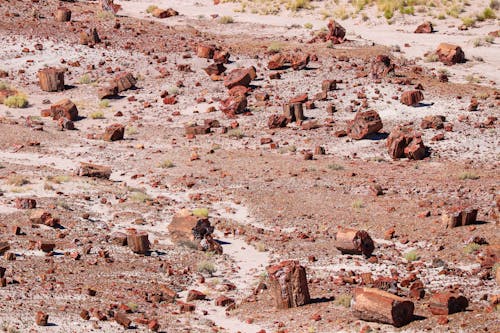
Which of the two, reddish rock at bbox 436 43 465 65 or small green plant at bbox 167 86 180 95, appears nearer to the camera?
small green plant at bbox 167 86 180 95

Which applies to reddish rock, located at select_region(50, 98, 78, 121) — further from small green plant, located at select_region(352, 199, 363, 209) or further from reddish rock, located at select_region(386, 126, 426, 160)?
small green plant, located at select_region(352, 199, 363, 209)

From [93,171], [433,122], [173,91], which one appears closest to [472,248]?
[93,171]

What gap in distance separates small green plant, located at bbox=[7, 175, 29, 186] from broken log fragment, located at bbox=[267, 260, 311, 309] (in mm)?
11011

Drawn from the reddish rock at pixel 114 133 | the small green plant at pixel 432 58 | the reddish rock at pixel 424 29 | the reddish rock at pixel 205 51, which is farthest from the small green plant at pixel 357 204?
the reddish rock at pixel 424 29

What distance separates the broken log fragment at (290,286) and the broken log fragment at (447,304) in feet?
9.49

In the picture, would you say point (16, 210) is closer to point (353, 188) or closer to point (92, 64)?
point (353, 188)

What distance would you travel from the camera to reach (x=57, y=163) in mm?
39500

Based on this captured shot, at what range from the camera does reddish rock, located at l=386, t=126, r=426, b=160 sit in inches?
1550

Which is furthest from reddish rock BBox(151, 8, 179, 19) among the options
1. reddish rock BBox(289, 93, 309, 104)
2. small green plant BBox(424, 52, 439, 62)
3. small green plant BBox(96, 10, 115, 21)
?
reddish rock BBox(289, 93, 309, 104)

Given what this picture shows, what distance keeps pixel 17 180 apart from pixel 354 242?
35.2 ft

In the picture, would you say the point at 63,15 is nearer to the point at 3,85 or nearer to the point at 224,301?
the point at 3,85

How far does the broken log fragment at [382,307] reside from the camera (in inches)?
941

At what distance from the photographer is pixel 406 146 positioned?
39844 mm

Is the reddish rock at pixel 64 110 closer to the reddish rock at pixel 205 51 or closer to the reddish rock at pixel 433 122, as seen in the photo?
the reddish rock at pixel 205 51
